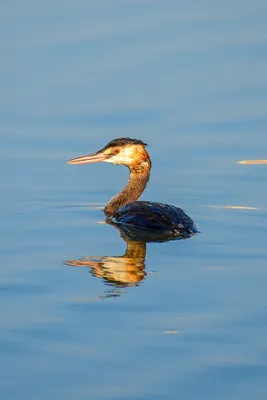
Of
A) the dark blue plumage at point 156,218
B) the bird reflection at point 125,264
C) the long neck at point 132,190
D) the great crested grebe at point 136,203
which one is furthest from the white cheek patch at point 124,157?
the bird reflection at point 125,264

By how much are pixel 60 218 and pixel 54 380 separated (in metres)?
4.22

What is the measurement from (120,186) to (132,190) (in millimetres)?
540

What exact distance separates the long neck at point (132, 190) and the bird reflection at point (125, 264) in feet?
3.49

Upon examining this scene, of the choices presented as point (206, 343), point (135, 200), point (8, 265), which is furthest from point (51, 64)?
point (206, 343)

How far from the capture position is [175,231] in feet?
35.5

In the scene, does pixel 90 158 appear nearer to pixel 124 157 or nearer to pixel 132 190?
pixel 124 157

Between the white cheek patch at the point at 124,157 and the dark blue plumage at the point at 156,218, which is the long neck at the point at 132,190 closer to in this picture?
the white cheek patch at the point at 124,157

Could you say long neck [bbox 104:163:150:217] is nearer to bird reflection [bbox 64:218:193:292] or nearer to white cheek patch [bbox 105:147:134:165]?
white cheek patch [bbox 105:147:134:165]

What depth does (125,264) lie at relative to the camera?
9875mm

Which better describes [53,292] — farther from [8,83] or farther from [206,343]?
[8,83]

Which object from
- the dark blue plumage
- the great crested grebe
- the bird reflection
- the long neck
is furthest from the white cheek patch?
the bird reflection

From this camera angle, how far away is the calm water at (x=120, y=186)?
7367mm

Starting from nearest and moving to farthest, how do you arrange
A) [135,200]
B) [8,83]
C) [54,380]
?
[54,380] → [135,200] → [8,83]

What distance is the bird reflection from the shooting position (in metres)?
9.30
